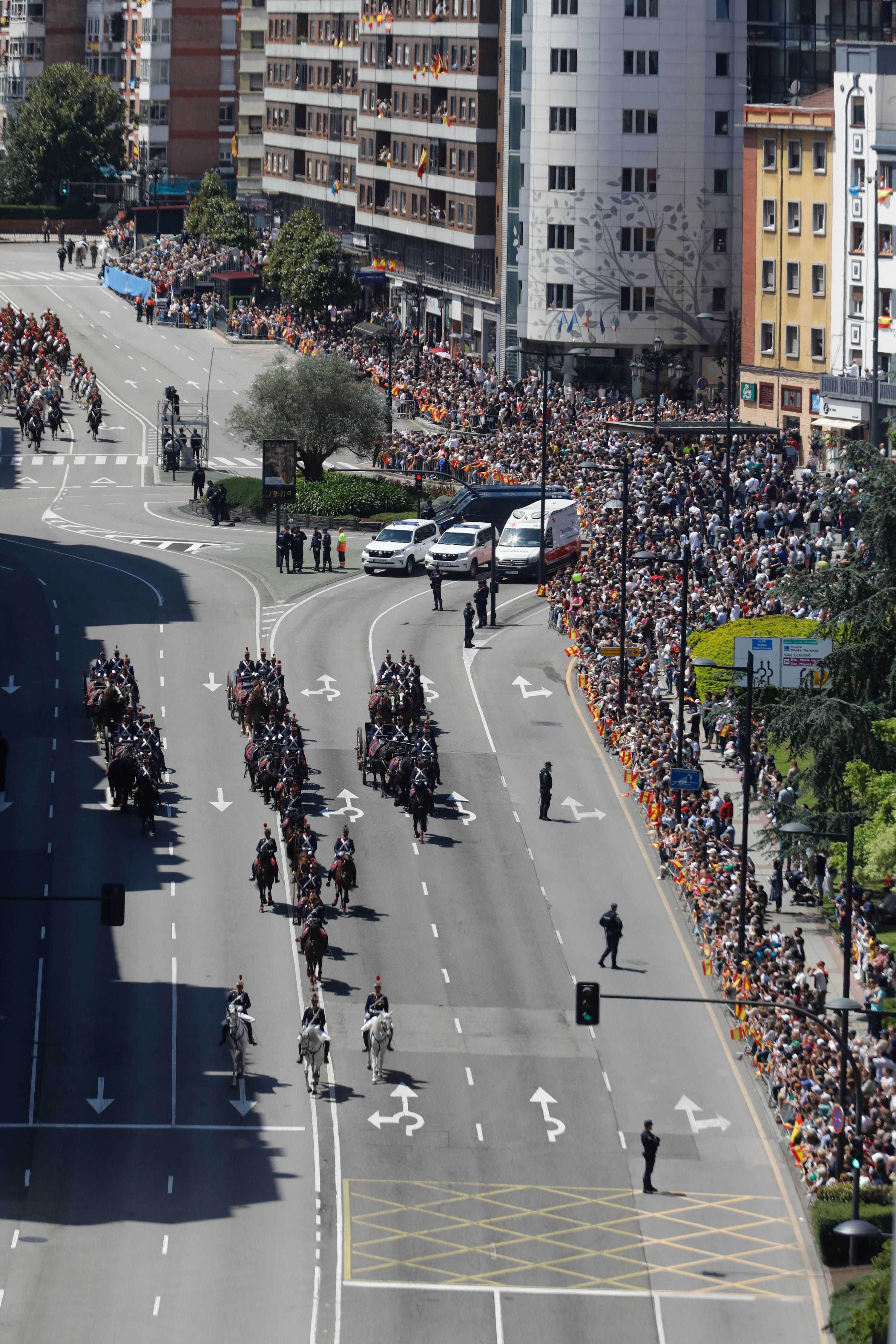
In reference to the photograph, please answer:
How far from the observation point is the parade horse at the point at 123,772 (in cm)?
5034

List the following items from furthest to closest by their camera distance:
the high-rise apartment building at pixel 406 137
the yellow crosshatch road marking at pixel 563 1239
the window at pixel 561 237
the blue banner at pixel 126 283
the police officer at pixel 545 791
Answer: the blue banner at pixel 126 283 → the high-rise apartment building at pixel 406 137 → the window at pixel 561 237 → the police officer at pixel 545 791 → the yellow crosshatch road marking at pixel 563 1239

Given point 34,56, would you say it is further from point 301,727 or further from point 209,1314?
point 209,1314

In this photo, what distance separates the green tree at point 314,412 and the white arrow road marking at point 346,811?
1451 inches

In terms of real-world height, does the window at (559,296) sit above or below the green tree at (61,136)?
below

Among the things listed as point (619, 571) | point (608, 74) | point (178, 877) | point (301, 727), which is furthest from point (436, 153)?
point (178, 877)

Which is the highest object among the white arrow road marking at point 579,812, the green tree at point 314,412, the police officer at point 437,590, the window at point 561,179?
the window at point 561,179

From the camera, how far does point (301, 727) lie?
57.7 metres

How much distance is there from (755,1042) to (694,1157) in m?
3.71

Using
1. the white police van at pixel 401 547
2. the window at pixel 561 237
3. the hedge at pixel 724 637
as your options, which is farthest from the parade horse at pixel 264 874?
the window at pixel 561 237

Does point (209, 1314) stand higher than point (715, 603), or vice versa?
point (715, 603)

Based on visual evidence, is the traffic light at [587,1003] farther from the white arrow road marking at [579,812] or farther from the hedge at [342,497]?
the hedge at [342,497]

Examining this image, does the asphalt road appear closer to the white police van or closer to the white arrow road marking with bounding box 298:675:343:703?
the white arrow road marking with bounding box 298:675:343:703

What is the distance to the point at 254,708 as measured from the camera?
56.0 meters

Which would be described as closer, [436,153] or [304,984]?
[304,984]
